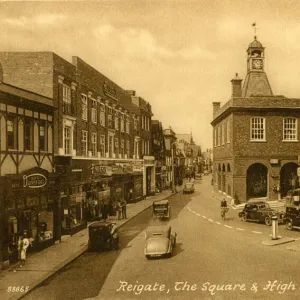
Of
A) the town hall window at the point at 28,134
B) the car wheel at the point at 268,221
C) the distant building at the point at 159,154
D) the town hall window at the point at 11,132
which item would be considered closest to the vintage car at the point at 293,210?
the car wheel at the point at 268,221

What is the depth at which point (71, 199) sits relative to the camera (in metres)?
25.1

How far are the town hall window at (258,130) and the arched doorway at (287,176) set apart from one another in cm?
380

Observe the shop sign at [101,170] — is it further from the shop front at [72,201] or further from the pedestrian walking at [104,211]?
the shop front at [72,201]

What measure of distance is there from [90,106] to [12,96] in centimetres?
1379

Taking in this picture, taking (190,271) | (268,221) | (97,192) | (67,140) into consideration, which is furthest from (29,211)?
(268,221)

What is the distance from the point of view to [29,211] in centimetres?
1959

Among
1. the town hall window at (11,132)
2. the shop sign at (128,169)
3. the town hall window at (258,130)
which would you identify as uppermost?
the town hall window at (258,130)

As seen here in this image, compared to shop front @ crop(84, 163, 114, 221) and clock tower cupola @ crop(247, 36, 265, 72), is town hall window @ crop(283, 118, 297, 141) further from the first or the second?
shop front @ crop(84, 163, 114, 221)

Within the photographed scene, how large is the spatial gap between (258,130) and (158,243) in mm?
23449

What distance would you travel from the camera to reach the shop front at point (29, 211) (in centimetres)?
1731

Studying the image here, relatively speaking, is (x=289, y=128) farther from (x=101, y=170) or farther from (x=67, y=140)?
(x=67, y=140)

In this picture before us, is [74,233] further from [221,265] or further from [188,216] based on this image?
[221,265]

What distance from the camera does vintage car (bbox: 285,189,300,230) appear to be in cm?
2433

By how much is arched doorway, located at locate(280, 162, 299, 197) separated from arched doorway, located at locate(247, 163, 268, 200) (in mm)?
Result: 1498
